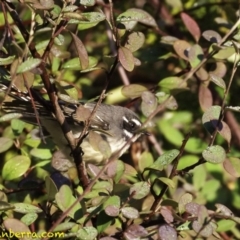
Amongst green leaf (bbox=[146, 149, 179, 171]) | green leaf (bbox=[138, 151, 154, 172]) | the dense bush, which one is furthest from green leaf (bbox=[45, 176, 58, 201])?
green leaf (bbox=[138, 151, 154, 172])

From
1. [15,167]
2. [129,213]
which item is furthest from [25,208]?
[15,167]

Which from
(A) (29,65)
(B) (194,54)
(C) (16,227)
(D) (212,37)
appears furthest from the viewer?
(D) (212,37)

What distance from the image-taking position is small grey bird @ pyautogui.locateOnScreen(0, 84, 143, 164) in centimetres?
261

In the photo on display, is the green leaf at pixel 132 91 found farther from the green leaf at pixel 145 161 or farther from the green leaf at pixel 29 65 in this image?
the green leaf at pixel 29 65

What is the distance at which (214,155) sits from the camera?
2381 millimetres

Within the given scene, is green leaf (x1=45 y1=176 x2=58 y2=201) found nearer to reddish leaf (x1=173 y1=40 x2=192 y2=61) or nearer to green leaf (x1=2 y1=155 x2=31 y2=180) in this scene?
green leaf (x1=2 y1=155 x2=31 y2=180)

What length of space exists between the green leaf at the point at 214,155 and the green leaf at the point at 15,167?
94 centimetres

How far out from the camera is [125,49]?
2570 millimetres

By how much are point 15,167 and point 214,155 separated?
1003 mm

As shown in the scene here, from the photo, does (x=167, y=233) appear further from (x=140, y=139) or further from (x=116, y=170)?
(x=140, y=139)

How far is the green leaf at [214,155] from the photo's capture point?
7.77ft

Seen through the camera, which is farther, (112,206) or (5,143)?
(5,143)

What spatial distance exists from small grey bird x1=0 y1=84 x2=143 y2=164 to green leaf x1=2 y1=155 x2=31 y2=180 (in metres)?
0.18

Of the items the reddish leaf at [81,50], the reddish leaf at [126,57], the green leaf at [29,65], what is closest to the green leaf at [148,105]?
the reddish leaf at [126,57]
